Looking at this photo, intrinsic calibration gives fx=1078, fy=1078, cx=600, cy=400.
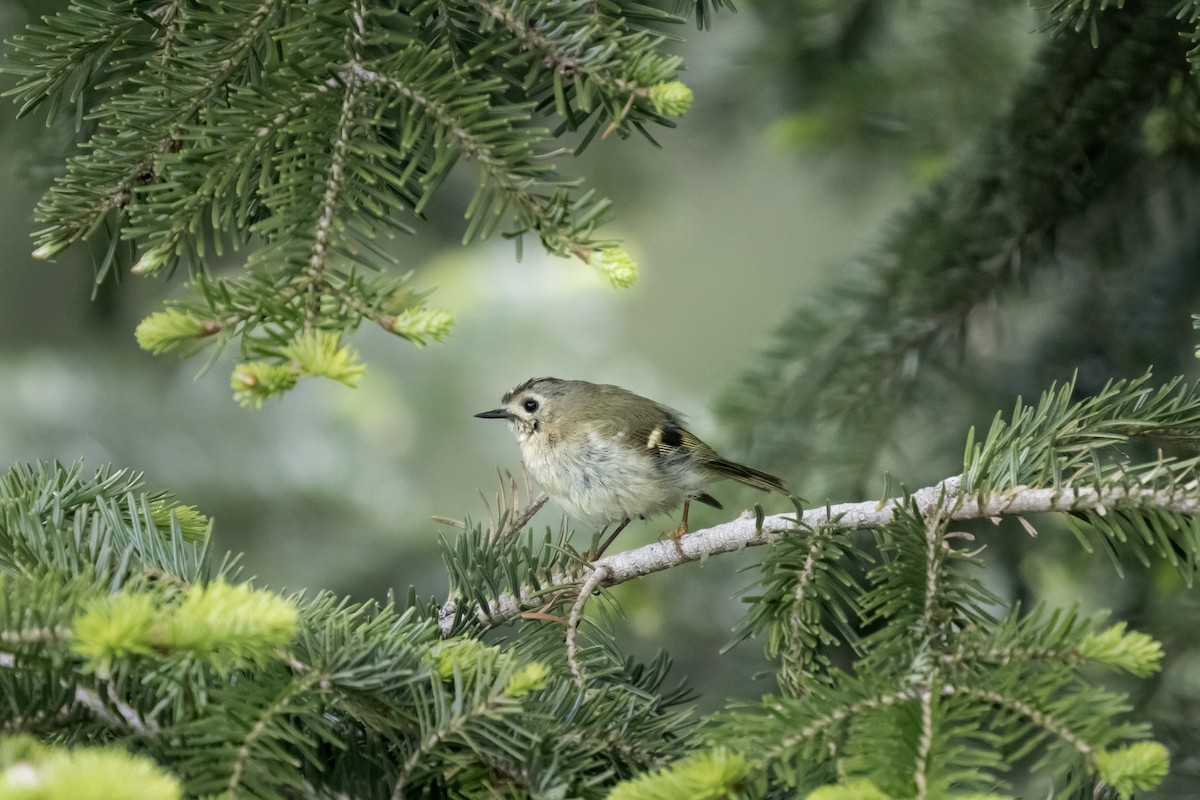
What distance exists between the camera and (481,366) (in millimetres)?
3992

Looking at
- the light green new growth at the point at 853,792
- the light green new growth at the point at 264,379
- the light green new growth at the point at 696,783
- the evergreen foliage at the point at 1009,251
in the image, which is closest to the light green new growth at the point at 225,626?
the light green new growth at the point at 264,379

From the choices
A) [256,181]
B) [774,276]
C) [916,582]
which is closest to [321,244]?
[256,181]

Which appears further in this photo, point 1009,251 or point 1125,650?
point 1009,251

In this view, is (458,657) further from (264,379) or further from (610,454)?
(610,454)

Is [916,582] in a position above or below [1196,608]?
below

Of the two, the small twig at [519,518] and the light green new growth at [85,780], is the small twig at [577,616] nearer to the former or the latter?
the small twig at [519,518]

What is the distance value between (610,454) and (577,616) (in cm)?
124

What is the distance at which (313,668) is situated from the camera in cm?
110

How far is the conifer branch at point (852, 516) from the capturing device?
123cm

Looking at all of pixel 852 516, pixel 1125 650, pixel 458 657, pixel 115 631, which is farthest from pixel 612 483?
pixel 115 631

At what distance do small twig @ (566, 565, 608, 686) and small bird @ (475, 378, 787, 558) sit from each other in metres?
0.84

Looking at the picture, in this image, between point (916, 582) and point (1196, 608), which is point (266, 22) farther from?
point (1196, 608)

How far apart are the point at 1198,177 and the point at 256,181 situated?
209 centimetres

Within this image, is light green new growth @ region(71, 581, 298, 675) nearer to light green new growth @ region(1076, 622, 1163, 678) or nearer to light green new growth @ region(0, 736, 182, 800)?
light green new growth @ region(0, 736, 182, 800)
